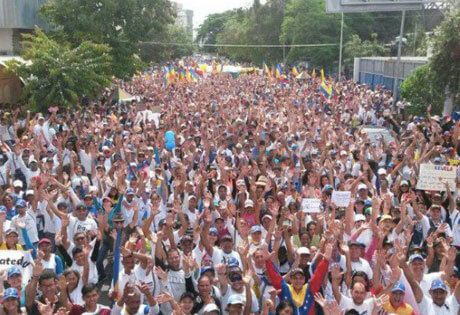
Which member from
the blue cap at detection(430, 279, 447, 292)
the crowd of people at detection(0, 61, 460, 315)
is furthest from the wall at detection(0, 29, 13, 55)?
the blue cap at detection(430, 279, 447, 292)

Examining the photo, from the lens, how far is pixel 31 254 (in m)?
5.68

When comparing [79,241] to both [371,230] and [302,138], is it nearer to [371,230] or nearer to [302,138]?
[371,230]

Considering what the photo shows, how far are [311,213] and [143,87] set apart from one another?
77.6ft

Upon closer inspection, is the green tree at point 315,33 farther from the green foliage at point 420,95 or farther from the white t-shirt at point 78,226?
the white t-shirt at point 78,226

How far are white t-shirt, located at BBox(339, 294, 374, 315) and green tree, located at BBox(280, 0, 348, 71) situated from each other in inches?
1667

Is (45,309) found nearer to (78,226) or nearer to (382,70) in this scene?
(78,226)

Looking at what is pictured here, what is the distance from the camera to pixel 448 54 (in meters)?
15.7

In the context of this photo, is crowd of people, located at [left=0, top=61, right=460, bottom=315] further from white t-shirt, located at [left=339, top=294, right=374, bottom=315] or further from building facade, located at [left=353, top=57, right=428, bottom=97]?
building facade, located at [left=353, top=57, right=428, bottom=97]

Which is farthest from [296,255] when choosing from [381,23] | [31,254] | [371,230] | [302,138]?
[381,23]

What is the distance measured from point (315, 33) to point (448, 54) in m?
31.7

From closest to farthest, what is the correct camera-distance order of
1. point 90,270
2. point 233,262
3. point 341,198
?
point 233,262
point 90,270
point 341,198

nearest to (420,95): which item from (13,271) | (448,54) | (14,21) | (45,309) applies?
(448,54)

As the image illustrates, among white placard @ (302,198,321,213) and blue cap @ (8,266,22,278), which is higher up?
white placard @ (302,198,321,213)

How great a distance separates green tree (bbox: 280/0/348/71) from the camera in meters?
45.7
